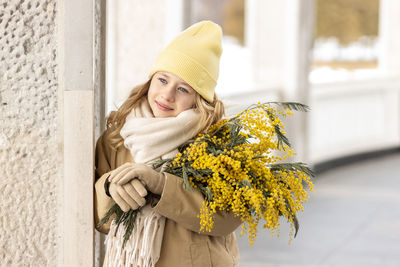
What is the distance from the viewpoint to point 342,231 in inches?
240

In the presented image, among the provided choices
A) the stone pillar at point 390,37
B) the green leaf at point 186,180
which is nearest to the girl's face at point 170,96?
the green leaf at point 186,180

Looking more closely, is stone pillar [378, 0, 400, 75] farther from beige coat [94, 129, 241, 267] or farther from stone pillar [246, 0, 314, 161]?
beige coat [94, 129, 241, 267]

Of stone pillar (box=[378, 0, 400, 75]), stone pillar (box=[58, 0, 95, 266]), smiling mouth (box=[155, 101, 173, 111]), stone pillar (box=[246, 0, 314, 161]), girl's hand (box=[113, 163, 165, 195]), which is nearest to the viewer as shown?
girl's hand (box=[113, 163, 165, 195])

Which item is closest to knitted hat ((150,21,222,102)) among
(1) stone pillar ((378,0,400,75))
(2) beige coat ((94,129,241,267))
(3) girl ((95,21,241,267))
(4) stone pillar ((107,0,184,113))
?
(3) girl ((95,21,241,267))

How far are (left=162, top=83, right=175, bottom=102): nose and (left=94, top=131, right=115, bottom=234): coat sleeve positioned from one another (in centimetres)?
26

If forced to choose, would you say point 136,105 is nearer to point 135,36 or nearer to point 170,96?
point 170,96

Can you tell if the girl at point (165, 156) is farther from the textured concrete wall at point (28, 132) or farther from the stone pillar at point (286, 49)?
the stone pillar at point (286, 49)

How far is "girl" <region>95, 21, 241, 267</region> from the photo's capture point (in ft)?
6.95

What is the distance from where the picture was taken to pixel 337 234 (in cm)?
600

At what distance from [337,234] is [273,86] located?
237 centimetres

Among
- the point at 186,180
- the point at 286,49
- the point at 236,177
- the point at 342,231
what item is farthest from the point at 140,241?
the point at 286,49

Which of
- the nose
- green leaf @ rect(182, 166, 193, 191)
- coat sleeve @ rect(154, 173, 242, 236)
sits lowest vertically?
coat sleeve @ rect(154, 173, 242, 236)

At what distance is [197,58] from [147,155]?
13.9 inches

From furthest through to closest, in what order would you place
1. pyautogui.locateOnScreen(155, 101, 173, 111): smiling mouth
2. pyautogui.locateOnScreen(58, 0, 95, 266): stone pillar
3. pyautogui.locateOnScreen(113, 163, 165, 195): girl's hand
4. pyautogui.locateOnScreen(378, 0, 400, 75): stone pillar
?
pyautogui.locateOnScreen(378, 0, 400, 75): stone pillar < pyautogui.locateOnScreen(155, 101, 173, 111): smiling mouth < pyautogui.locateOnScreen(58, 0, 95, 266): stone pillar < pyautogui.locateOnScreen(113, 163, 165, 195): girl's hand
